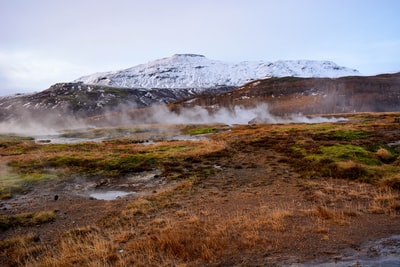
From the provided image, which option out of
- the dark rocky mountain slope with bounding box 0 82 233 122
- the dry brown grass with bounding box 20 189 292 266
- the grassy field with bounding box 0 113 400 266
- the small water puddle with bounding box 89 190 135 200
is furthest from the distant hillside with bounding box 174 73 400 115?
the dry brown grass with bounding box 20 189 292 266

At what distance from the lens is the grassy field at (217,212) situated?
1014cm

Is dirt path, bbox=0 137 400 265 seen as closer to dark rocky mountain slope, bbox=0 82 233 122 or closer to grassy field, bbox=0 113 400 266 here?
grassy field, bbox=0 113 400 266

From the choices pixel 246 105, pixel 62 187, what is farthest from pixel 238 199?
pixel 246 105

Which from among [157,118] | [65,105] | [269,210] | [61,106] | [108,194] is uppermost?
[65,105]

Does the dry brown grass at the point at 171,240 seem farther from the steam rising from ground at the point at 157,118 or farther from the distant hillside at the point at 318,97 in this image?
the distant hillside at the point at 318,97

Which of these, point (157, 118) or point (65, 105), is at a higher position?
point (65, 105)

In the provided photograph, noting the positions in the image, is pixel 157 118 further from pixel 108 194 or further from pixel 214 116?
pixel 108 194

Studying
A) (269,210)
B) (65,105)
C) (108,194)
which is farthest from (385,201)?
(65,105)

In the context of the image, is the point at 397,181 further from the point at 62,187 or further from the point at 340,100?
the point at 340,100

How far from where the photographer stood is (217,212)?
1455 centimetres

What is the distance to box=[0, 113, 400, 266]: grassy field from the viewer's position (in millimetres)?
10141

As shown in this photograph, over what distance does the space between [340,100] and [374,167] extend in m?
118

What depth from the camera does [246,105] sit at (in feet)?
445

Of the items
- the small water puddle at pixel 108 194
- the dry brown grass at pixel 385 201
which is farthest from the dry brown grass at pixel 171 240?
the small water puddle at pixel 108 194
